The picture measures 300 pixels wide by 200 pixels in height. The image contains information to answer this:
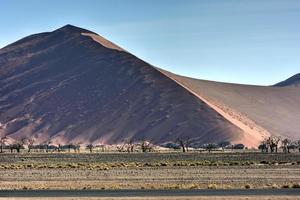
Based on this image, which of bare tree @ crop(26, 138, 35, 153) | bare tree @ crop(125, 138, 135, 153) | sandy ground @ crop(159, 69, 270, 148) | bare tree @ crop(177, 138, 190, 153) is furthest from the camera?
sandy ground @ crop(159, 69, 270, 148)

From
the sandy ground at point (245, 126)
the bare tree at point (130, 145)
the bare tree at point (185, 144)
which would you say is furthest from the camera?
the sandy ground at point (245, 126)

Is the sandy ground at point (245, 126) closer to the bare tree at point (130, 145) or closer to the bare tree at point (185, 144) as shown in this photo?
the bare tree at point (185, 144)

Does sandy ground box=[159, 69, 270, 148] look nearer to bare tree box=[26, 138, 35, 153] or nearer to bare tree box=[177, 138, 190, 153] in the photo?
bare tree box=[177, 138, 190, 153]

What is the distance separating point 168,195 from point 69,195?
212 inches

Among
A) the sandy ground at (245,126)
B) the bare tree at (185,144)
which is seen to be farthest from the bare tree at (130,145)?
the sandy ground at (245,126)

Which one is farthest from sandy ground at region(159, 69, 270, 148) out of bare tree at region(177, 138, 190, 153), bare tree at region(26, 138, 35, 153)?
bare tree at region(26, 138, 35, 153)

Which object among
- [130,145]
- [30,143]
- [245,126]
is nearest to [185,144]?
[130,145]

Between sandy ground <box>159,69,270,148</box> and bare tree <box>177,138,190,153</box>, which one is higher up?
sandy ground <box>159,69,270,148</box>

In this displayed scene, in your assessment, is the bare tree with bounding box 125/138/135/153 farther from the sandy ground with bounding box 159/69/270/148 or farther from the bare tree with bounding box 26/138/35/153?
the sandy ground with bounding box 159/69/270/148

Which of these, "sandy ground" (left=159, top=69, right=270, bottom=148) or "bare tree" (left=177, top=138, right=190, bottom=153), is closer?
"bare tree" (left=177, top=138, right=190, bottom=153)

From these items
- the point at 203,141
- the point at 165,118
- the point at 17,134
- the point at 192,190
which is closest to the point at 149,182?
the point at 192,190

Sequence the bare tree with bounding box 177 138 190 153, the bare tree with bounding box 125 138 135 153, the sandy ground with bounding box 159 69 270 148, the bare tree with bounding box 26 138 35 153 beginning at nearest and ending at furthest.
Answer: the bare tree with bounding box 125 138 135 153
the bare tree with bounding box 177 138 190 153
the bare tree with bounding box 26 138 35 153
the sandy ground with bounding box 159 69 270 148

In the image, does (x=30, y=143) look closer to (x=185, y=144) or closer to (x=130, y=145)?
(x=130, y=145)

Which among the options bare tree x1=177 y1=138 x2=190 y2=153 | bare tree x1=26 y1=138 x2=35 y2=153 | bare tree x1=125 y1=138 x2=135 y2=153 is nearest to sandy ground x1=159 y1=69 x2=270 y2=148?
bare tree x1=177 y1=138 x2=190 y2=153
